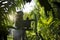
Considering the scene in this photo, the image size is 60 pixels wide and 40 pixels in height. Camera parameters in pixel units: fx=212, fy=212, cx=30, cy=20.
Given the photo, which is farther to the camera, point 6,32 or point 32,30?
point 32,30

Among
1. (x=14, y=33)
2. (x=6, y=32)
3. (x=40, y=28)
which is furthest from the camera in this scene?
(x=40, y=28)

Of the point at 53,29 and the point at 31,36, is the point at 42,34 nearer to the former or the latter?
the point at 53,29

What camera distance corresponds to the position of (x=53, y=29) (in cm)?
577

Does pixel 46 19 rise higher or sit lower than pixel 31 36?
higher

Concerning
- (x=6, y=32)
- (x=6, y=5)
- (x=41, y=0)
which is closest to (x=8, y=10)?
(x=6, y=5)

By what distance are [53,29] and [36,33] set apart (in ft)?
1.62

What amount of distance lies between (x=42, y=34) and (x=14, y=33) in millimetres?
1133

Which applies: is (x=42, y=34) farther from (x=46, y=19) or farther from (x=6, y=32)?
(x=6, y=32)

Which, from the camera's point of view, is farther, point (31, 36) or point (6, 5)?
point (31, 36)

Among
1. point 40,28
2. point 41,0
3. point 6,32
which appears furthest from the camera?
point 41,0

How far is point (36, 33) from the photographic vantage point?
19.4 ft

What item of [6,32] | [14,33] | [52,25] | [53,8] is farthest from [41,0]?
[6,32]

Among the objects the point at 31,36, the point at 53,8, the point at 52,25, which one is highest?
the point at 53,8

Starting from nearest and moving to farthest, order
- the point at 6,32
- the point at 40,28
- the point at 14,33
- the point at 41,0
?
the point at 6,32 < the point at 14,33 < the point at 40,28 < the point at 41,0
